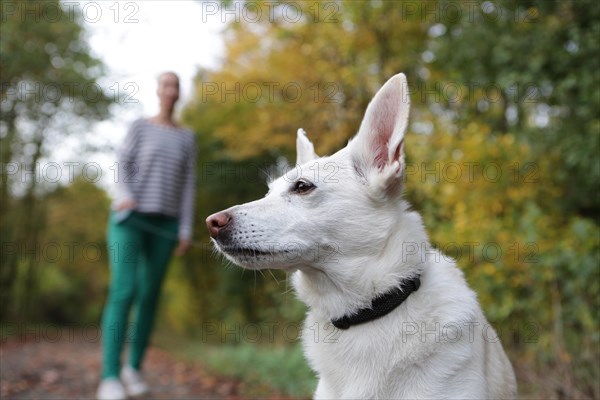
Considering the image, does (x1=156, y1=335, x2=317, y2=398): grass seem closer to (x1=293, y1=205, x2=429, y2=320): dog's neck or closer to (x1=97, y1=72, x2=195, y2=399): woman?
(x1=97, y1=72, x2=195, y2=399): woman

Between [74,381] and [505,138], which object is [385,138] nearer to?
[505,138]

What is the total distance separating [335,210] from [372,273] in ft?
1.03

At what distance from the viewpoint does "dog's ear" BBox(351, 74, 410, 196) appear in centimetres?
224

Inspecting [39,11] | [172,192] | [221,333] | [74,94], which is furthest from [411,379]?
[221,333]

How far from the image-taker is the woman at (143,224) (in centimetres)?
413

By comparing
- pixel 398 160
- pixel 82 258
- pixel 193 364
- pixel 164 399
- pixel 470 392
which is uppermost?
pixel 398 160

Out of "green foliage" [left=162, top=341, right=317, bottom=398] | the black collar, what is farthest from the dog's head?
"green foliage" [left=162, top=341, right=317, bottom=398]

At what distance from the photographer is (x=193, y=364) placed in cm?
930

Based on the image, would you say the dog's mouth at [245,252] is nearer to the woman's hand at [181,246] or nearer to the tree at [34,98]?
the woman's hand at [181,246]

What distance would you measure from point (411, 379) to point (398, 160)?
887 mm

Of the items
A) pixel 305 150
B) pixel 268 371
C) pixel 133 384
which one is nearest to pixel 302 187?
pixel 305 150

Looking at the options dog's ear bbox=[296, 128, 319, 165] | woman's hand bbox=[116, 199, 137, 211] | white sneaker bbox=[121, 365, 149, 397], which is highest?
dog's ear bbox=[296, 128, 319, 165]

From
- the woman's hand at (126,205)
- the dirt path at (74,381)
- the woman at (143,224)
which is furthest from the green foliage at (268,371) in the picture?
the woman's hand at (126,205)

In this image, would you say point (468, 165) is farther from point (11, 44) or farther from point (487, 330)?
point (11, 44)
